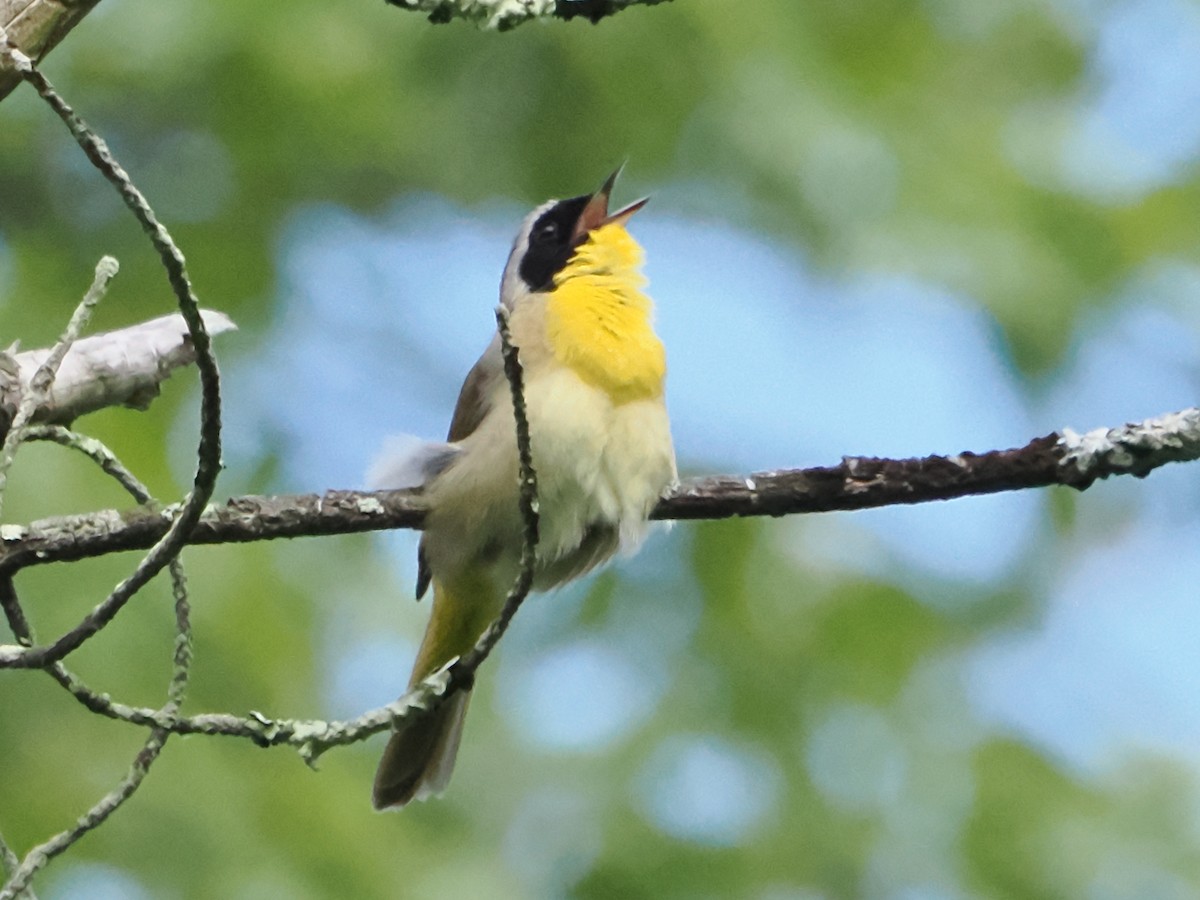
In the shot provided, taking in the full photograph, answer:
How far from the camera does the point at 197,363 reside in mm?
1816

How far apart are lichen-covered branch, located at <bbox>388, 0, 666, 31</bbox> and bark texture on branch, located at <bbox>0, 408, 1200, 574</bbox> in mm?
792

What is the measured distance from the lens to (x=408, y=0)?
2.04 m

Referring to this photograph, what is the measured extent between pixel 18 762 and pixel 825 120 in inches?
110

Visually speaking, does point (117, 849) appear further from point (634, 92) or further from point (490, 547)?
point (634, 92)

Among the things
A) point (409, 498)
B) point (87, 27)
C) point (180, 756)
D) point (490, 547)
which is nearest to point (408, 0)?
point (409, 498)

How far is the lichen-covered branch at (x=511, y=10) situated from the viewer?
2156mm

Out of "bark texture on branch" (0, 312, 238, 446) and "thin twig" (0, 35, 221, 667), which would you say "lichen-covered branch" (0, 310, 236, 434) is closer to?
"bark texture on branch" (0, 312, 238, 446)

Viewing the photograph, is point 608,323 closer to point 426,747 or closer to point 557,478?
point 557,478

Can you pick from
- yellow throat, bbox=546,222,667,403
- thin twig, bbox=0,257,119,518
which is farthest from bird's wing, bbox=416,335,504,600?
thin twig, bbox=0,257,119,518

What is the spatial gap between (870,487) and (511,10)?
3.04 feet

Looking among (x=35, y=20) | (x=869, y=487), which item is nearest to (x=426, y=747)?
(x=869, y=487)

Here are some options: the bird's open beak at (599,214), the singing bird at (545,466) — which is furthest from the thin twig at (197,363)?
the bird's open beak at (599,214)

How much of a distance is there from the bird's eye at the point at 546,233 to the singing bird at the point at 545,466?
0.79 ft

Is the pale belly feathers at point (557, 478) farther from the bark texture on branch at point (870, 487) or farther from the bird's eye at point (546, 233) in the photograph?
the bird's eye at point (546, 233)
